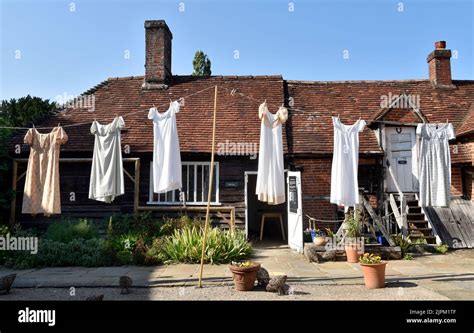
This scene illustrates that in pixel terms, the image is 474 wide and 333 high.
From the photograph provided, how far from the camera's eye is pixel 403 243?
397 inches

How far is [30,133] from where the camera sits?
9.88 m

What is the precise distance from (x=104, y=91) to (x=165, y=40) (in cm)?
325

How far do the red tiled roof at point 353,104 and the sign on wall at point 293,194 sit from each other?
156 cm

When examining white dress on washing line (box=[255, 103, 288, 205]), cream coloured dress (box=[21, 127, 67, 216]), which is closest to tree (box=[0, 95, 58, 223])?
cream coloured dress (box=[21, 127, 67, 216])

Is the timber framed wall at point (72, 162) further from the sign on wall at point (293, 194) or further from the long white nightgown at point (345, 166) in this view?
the long white nightgown at point (345, 166)

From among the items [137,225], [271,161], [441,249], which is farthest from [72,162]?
[441,249]

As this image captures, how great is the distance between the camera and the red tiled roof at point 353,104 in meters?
12.8

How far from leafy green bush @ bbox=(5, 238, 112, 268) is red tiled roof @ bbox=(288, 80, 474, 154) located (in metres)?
6.68

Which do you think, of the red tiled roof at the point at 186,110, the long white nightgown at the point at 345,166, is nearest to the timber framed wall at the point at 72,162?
the red tiled roof at the point at 186,110

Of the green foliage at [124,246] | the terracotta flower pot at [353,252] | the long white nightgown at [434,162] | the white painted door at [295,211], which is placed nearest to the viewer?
the green foliage at [124,246]

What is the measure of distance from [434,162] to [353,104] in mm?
4688

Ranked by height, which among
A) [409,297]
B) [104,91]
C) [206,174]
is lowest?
[409,297]

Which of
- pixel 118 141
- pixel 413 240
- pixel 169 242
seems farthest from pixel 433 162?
pixel 118 141
